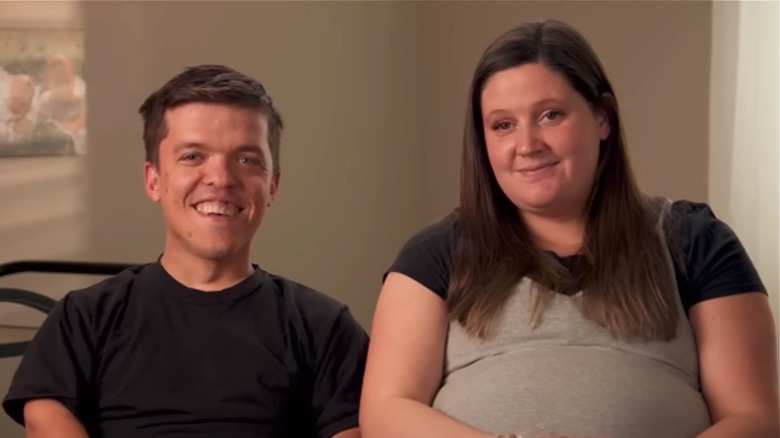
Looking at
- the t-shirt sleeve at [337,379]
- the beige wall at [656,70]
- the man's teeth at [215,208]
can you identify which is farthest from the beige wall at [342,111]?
the t-shirt sleeve at [337,379]

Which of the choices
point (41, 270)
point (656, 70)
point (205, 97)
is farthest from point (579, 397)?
point (656, 70)

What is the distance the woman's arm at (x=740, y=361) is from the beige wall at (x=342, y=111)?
2.18 metres

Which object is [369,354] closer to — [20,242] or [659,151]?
[20,242]

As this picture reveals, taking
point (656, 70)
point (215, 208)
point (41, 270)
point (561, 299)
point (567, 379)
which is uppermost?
point (656, 70)

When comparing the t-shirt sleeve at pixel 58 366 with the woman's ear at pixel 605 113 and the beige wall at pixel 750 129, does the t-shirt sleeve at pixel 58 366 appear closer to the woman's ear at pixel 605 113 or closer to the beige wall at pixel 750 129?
the woman's ear at pixel 605 113

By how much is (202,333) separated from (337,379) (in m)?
0.23

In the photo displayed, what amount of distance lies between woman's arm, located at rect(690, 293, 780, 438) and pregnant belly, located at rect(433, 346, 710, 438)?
36mm

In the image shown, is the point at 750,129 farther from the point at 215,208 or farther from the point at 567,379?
the point at 215,208

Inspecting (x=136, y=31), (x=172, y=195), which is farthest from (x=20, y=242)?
(x=172, y=195)

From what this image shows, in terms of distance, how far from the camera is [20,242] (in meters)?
3.32

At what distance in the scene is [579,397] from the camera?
1699 millimetres

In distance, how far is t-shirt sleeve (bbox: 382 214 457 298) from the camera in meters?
1.83

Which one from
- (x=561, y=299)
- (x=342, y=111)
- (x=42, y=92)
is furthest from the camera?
(x=342, y=111)

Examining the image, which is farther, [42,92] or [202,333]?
[42,92]
